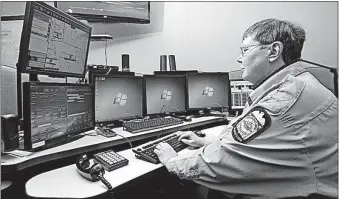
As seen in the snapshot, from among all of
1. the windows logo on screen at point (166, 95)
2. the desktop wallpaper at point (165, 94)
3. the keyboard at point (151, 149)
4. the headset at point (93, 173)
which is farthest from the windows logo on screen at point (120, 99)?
the headset at point (93, 173)

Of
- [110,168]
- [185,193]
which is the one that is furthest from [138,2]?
[110,168]

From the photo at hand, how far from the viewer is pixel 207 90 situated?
2.64 meters

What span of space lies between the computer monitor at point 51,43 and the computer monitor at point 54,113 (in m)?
0.15

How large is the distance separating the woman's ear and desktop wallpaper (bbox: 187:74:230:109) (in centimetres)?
135

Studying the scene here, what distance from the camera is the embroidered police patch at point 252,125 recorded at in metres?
0.94

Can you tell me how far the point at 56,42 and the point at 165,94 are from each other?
1.10 metres

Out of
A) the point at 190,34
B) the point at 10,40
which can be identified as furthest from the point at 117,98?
the point at 190,34

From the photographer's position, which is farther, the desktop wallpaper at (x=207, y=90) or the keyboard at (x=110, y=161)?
the desktop wallpaper at (x=207, y=90)

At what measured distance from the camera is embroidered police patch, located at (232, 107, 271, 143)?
938mm

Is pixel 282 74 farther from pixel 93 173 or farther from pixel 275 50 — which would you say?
pixel 93 173

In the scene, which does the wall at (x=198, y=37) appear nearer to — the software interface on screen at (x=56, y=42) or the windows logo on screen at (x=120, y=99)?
the windows logo on screen at (x=120, y=99)

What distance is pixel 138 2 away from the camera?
307 cm

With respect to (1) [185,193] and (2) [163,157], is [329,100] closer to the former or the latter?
(2) [163,157]

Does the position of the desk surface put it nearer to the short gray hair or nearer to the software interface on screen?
the software interface on screen
